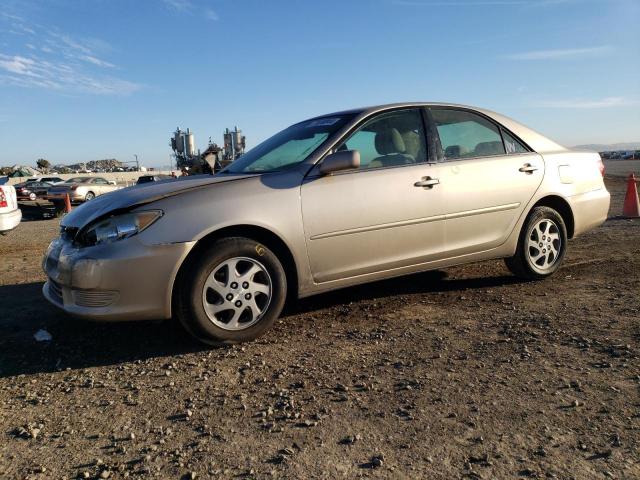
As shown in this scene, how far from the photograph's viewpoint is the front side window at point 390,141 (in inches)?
158

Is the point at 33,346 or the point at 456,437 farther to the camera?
the point at 33,346

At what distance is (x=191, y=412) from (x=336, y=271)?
5.08 ft

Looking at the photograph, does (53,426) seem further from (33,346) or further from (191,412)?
(33,346)

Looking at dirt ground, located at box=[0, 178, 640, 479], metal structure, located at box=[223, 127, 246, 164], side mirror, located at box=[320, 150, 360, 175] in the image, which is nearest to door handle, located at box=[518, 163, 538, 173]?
dirt ground, located at box=[0, 178, 640, 479]

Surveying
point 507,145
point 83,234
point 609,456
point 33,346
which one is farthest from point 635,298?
point 33,346

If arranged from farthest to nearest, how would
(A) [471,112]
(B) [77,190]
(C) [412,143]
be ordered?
1. (B) [77,190]
2. (A) [471,112]
3. (C) [412,143]

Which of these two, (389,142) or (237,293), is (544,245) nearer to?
(389,142)

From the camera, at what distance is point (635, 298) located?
13.8 ft

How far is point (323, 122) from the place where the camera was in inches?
172

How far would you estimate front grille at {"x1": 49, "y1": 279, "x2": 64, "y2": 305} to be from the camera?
3504 millimetres

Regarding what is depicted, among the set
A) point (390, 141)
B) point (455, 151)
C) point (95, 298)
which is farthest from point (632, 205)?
point (95, 298)

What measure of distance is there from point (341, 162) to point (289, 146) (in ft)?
2.62

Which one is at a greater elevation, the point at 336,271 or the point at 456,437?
the point at 336,271

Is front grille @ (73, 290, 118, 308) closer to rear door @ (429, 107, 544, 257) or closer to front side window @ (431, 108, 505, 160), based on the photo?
rear door @ (429, 107, 544, 257)
